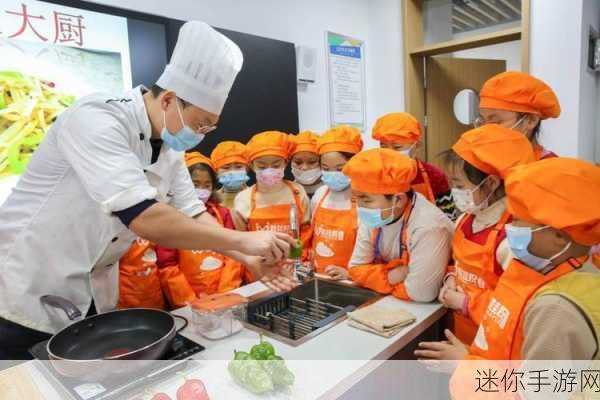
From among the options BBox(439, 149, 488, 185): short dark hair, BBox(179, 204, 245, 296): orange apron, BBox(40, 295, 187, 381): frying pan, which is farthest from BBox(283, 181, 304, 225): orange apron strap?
BBox(40, 295, 187, 381): frying pan

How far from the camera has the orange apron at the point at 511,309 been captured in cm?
93

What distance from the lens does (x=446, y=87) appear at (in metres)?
3.45

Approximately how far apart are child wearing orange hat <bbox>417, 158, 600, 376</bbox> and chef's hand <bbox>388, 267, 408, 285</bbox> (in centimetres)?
42

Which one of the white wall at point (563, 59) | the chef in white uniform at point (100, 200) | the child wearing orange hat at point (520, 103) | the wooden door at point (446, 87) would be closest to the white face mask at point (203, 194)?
the chef in white uniform at point (100, 200)

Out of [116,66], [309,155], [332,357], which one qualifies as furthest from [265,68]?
[332,357]

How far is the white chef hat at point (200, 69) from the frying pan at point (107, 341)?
60 cm

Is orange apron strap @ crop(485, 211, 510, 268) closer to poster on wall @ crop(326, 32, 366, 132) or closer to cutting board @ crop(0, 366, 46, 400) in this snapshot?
cutting board @ crop(0, 366, 46, 400)

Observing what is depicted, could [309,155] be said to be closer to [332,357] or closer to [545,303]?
[332,357]

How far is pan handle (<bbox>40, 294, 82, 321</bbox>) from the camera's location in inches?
42.1

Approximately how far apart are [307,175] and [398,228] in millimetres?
793

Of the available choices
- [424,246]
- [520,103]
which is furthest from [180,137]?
[520,103]

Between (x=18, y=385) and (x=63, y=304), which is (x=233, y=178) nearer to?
(x=63, y=304)

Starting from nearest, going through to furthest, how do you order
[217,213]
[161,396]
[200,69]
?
[161,396]
[200,69]
[217,213]

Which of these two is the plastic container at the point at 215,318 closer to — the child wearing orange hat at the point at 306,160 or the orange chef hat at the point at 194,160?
the orange chef hat at the point at 194,160
